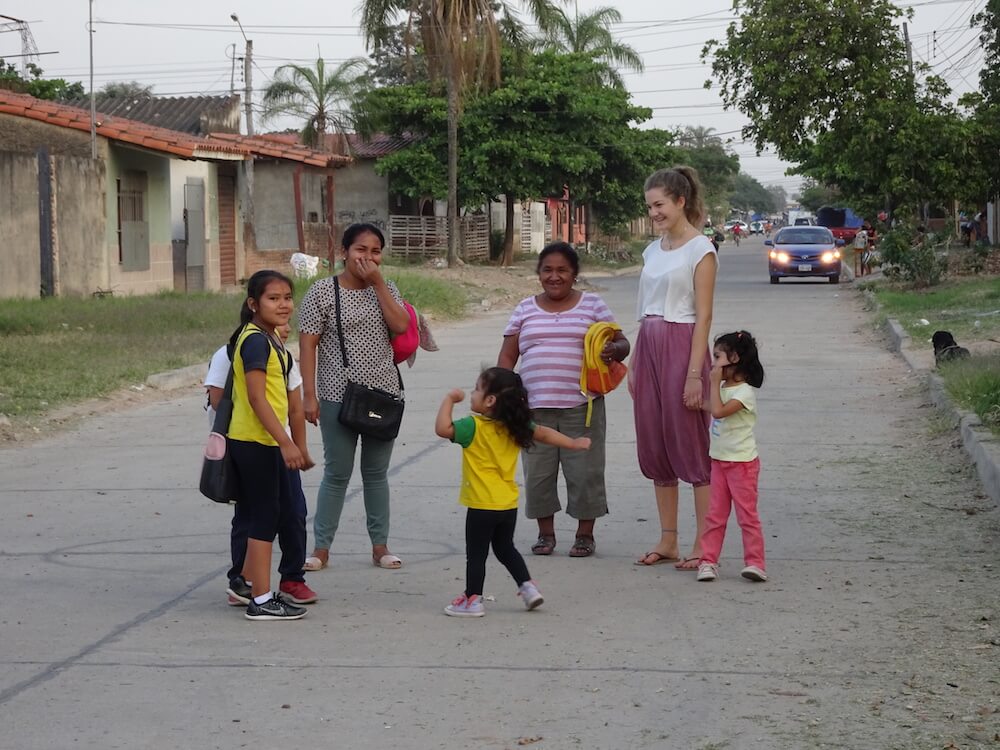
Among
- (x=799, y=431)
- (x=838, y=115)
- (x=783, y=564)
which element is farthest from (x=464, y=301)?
(x=783, y=564)

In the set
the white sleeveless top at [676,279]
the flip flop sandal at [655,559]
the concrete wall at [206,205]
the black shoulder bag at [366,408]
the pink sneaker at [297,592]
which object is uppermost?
the concrete wall at [206,205]

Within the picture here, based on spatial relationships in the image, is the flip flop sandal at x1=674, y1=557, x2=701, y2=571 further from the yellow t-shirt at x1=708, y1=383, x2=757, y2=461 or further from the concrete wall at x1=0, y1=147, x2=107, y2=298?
the concrete wall at x1=0, y1=147, x2=107, y2=298

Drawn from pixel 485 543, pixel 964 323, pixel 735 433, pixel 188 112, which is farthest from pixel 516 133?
pixel 485 543

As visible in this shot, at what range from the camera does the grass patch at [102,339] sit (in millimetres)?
13227

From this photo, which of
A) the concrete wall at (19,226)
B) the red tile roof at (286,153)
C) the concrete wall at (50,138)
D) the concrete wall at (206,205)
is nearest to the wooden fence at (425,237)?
the red tile roof at (286,153)

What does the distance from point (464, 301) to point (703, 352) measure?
2118 cm

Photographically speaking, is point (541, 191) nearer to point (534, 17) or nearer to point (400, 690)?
point (534, 17)

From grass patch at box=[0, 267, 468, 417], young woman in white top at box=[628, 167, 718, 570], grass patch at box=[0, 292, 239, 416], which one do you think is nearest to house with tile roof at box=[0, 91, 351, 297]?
grass patch at box=[0, 267, 468, 417]

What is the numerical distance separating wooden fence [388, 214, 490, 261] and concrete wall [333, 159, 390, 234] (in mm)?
762

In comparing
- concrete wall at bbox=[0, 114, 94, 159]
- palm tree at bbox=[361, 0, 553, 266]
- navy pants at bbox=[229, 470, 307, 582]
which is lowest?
navy pants at bbox=[229, 470, 307, 582]

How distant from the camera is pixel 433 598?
618 centimetres

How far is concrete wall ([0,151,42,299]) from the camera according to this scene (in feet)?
72.7

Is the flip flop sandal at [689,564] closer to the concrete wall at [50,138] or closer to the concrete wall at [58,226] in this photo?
the concrete wall at [58,226]

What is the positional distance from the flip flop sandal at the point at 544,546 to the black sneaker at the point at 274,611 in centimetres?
157
